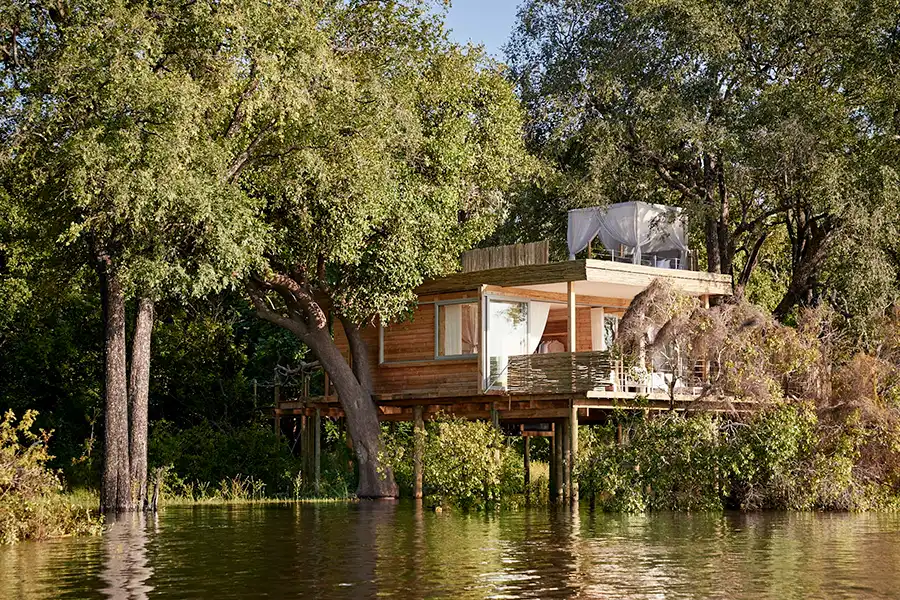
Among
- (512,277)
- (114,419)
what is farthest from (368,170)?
(114,419)

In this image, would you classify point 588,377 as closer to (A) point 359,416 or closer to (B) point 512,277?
(B) point 512,277

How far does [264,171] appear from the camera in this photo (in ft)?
84.0

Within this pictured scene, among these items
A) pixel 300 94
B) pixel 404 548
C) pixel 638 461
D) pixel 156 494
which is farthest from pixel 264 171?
pixel 404 548

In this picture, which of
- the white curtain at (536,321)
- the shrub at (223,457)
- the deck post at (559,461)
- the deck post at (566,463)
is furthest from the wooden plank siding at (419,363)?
the shrub at (223,457)

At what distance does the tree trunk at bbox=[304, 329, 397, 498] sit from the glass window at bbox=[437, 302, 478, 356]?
7.28ft

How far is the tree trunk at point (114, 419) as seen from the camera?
24.9m

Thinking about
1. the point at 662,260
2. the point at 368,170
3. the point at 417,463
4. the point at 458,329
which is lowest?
the point at 417,463

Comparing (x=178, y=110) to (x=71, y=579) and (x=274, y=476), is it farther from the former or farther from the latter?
(x=274, y=476)

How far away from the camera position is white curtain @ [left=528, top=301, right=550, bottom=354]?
29859 mm

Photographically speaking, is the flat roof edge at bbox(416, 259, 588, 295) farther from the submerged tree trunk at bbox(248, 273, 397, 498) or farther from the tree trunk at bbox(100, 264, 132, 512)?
the tree trunk at bbox(100, 264, 132, 512)

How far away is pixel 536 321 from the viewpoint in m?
30.1

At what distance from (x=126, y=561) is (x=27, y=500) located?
3.72 meters

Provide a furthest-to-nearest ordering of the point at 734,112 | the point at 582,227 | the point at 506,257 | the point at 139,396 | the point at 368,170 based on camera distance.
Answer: the point at 734,112 < the point at 582,227 < the point at 506,257 < the point at 139,396 < the point at 368,170

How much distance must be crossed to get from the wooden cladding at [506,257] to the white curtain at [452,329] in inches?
37.5
